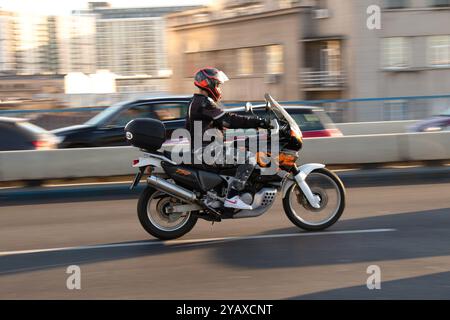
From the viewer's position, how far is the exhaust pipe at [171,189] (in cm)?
725

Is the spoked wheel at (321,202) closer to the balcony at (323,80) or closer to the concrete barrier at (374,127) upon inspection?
the concrete barrier at (374,127)

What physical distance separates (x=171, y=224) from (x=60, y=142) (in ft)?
23.5

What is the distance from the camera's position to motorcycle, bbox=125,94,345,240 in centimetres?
729

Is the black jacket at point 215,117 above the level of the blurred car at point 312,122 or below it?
above

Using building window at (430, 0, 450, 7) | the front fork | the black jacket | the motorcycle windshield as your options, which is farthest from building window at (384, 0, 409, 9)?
the black jacket

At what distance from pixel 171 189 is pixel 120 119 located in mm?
6681

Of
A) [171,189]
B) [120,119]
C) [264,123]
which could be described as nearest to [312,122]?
[120,119]

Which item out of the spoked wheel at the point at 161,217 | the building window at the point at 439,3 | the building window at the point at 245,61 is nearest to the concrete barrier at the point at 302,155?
the spoked wheel at the point at 161,217

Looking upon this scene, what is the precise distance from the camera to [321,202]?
7680 mm

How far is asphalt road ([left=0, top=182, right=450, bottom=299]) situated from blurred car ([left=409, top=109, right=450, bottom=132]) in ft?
30.7

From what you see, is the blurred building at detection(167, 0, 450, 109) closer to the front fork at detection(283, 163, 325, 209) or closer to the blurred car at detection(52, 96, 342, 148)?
the blurred car at detection(52, 96, 342, 148)

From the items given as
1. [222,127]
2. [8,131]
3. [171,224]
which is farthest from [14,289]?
[8,131]

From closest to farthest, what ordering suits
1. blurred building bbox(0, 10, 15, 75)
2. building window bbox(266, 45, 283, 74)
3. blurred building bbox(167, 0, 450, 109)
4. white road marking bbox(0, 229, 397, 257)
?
white road marking bbox(0, 229, 397, 257)
blurred building bbox(167, 0, 450, 109)
building window bbox(266, 45, 283, 74)
blurred building bbox(0, 10, 15, 75)

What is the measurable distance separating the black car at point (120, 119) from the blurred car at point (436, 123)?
780cm
